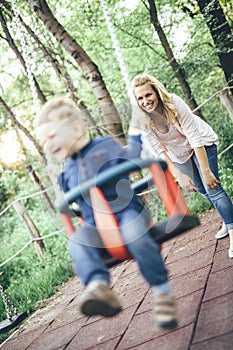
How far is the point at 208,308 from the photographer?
2.65 metres

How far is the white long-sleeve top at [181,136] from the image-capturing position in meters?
2.77

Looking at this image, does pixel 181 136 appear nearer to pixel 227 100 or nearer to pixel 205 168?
pixel 205 168

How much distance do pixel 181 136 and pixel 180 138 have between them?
2 centimetres

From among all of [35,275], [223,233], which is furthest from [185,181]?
[35,275]

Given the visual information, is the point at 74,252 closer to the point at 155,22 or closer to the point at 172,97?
the point at 172,97

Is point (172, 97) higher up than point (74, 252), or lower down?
higher up

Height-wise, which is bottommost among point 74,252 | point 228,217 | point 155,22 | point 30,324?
point 30,324

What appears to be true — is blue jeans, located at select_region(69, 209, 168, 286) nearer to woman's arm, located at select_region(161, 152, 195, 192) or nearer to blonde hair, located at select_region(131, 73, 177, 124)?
blonde hair, located at select_region(131, 73, 177, 124)

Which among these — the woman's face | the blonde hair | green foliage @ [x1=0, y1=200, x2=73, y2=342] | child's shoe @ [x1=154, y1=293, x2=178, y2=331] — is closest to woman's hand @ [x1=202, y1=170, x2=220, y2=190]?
the blonde hair

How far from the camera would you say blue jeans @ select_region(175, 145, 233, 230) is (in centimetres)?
316

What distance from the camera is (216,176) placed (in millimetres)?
3258

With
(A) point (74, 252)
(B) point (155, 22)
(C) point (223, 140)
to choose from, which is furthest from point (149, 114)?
(B) point (155, 22)

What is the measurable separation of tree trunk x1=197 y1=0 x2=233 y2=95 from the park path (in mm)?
3024

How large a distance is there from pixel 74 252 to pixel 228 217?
1.78 m
